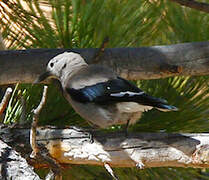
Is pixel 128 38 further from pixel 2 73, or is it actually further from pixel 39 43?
pixel 2 73

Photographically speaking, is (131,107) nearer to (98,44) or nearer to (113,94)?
(113,94)

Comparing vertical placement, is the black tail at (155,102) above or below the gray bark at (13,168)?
below

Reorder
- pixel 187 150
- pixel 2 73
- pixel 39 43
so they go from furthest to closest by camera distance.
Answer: pixel 39 43
pixel 2 73
pixel 187 150

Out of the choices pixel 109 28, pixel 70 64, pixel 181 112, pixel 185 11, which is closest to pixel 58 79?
pixel 70 64

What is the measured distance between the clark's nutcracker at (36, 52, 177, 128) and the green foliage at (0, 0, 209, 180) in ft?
0.34

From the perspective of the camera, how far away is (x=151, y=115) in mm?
1462

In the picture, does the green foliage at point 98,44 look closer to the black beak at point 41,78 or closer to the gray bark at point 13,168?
the black beak at point 41,78

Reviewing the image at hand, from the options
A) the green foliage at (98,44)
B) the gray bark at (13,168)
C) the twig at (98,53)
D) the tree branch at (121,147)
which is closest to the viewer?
the gray bark at (13,168)

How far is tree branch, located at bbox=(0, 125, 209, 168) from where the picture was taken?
1.09m

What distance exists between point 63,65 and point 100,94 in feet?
0.71

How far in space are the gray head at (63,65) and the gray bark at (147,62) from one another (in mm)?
44

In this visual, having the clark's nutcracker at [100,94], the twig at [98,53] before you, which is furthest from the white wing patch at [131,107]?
the twig at [98,53]

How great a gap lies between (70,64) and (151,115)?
0.93 ft

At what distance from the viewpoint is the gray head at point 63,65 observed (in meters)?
1.31
